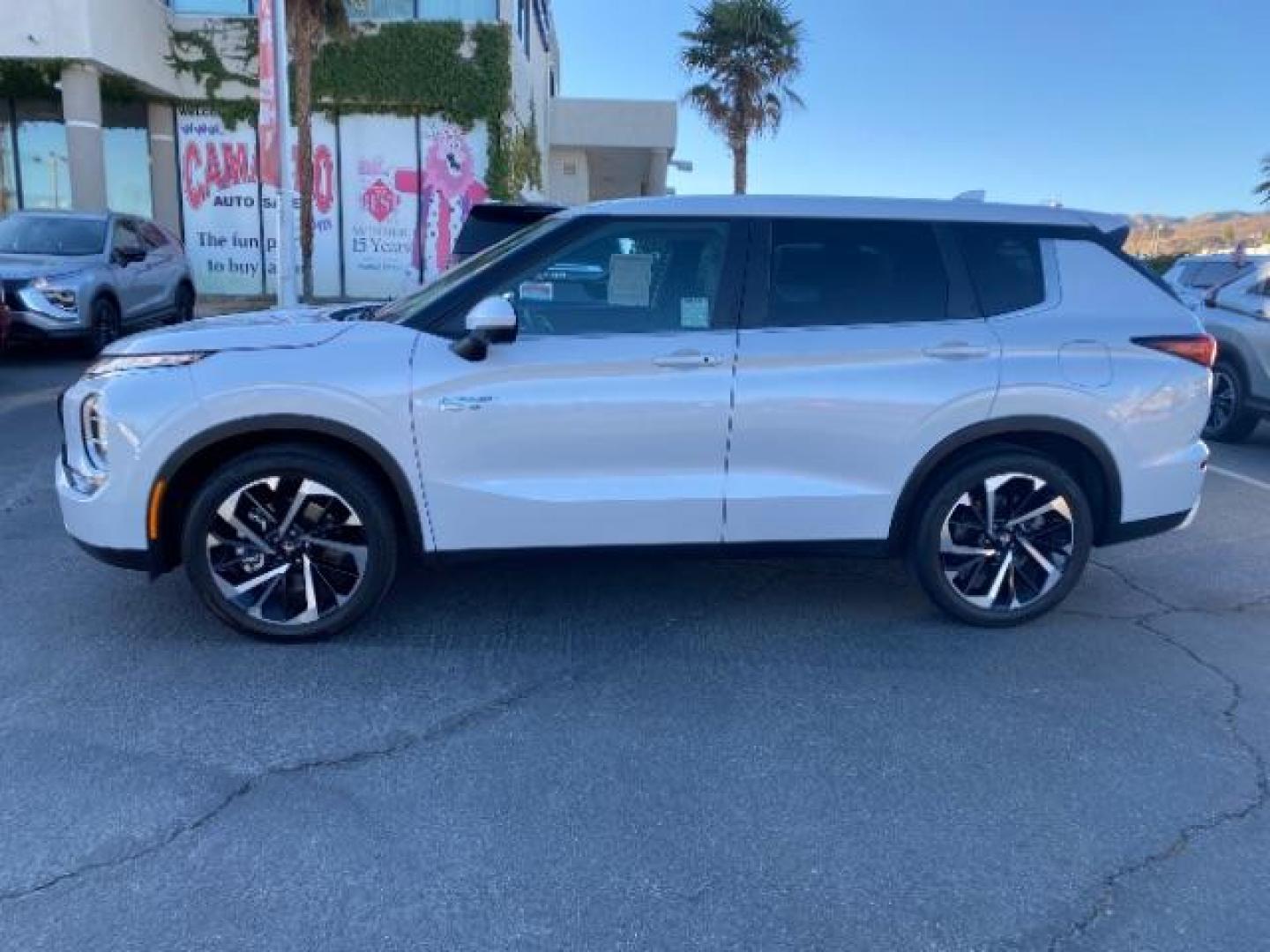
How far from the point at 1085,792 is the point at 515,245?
2903mm

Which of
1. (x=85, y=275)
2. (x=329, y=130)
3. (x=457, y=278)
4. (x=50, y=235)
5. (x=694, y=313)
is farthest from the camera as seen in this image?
(x=329, y=130)

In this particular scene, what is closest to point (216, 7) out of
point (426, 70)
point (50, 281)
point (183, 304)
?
point (426, 70)

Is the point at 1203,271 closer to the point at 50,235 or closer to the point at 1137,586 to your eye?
the point at 1137,586

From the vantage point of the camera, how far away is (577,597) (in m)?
4.88

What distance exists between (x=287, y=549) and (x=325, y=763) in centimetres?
110

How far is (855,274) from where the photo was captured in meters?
4.42

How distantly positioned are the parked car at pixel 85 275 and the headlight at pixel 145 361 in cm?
783

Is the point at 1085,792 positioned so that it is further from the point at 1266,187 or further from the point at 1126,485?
the point at 1266,187

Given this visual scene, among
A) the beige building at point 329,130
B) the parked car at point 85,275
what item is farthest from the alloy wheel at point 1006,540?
the beige building at point 329,130

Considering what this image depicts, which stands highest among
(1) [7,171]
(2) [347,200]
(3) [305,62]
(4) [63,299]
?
(3) [305,62]

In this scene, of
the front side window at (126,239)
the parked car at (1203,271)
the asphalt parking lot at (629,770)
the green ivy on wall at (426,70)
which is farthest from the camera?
the green ivy on wall at (426,70)

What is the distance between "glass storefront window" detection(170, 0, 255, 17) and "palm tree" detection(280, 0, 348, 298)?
231 centimetres

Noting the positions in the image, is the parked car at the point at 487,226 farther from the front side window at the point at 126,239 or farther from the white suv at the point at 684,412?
the front side window at the point at 126,239

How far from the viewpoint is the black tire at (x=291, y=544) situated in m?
4.06
